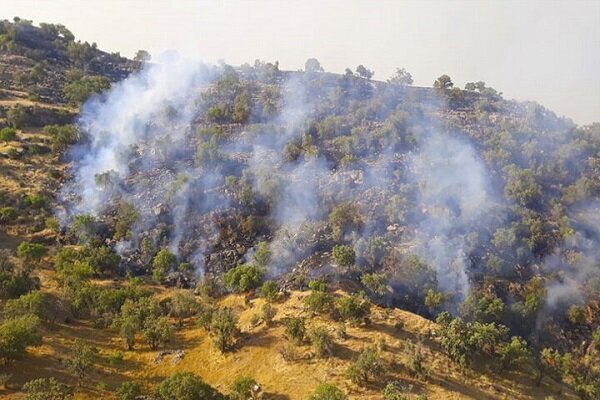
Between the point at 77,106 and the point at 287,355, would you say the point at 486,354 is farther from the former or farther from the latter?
the point at 77,106

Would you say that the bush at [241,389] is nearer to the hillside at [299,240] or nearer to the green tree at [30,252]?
the hillside at [299,240]

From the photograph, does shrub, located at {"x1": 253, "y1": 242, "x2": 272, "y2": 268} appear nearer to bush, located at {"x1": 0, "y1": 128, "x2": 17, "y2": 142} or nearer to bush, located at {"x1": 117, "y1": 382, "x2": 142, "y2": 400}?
bush, located at {"x1": 117, "y1": 382, "x2": 142, "y2": 400}

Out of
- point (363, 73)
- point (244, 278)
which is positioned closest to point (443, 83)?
point (363, 73)

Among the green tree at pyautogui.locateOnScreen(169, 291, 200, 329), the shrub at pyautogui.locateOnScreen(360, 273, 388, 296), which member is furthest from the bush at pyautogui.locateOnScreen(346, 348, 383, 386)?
the green tree at pyautogui.locateOnScreen(169, 291, 200, 329)

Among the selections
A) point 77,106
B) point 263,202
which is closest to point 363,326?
point 263,202

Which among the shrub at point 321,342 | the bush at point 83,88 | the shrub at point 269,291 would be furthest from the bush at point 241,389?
the bush at point 83,88

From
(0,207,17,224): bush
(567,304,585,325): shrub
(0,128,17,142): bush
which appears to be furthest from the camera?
(0,128,17,142): bush
